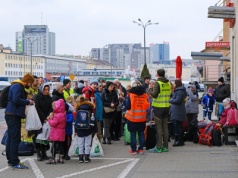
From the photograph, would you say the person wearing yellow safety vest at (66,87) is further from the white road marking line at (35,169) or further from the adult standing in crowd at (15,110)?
the adult standing in crowd at (15,110)

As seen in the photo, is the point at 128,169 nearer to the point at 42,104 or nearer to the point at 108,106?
the point at 42,104

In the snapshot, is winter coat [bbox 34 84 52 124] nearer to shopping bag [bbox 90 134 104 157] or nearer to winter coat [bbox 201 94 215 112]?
shopping bag [bbox 90 134 104 157]

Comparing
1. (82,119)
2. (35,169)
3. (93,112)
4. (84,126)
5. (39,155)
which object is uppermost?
(93,112)

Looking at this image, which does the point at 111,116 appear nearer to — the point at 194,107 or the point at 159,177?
the point at 194,107

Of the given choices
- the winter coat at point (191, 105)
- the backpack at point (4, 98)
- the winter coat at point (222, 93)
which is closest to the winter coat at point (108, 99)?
the winter coat at point (191, 105)

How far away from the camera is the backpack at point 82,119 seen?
11.4 m

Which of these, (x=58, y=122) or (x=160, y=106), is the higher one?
(x=160, y=106)

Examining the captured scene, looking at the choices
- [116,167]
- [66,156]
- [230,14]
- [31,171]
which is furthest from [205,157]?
[230,14]

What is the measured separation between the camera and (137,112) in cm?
1252

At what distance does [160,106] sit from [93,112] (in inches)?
79.9

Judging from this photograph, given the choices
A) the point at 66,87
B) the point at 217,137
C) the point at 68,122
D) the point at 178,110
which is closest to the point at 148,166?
the point at 68,122

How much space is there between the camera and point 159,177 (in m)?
9.62

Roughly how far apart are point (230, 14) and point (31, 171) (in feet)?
33.2

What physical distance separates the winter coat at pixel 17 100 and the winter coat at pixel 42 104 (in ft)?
3.70
